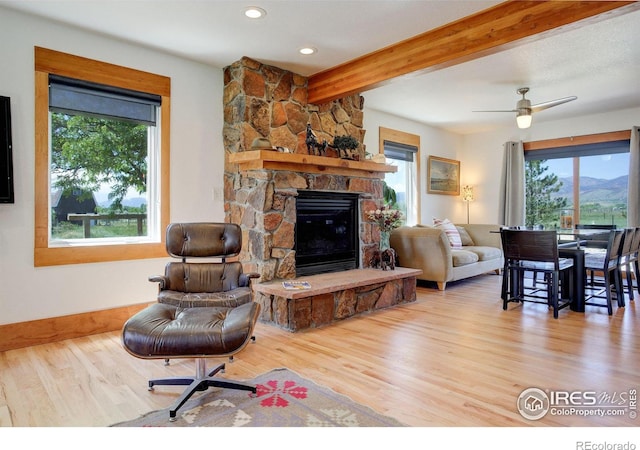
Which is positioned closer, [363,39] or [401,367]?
[401,367]

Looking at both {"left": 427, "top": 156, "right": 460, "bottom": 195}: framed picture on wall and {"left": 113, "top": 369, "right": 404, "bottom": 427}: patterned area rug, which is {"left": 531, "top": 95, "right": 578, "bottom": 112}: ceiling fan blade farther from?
{"left": 113, "top": 369, "right": 404, "bottom": 427}: patterned area rug

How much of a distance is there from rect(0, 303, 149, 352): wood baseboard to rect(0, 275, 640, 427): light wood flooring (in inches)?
3.2

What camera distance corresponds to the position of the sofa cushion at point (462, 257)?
5258mm

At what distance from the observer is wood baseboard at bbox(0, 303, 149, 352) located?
9.75 ft

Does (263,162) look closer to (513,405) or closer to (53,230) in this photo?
(53,230)

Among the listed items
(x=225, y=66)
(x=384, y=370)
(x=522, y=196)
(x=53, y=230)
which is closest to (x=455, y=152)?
(x=522, y=196)

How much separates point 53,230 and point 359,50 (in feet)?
10.1

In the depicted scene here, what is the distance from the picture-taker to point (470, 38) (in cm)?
304

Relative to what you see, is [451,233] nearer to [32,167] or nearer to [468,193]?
[468,193]

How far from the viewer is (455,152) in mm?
7500

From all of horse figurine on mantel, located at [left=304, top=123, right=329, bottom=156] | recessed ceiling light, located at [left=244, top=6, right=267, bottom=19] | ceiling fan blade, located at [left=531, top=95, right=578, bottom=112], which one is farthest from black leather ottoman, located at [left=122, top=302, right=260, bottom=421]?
ceiling fan blade, located at [left=531, top=95, right=578, bottom=112]

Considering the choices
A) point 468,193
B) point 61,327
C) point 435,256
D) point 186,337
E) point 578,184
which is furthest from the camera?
point 468,193

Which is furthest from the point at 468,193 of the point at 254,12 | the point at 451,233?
the point at 254,12

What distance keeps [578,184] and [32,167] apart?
7.32 meters
